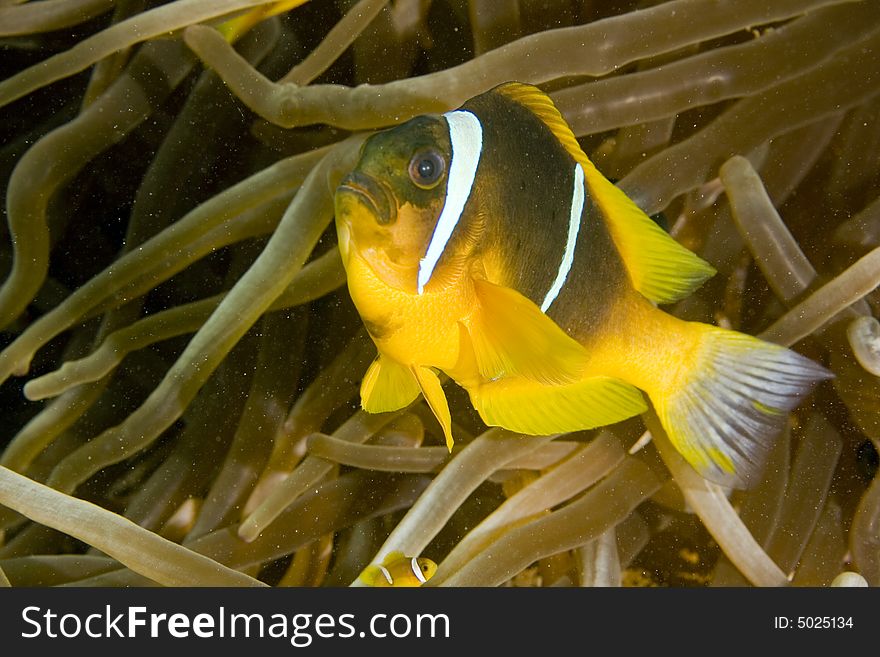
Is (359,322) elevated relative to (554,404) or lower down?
elevated

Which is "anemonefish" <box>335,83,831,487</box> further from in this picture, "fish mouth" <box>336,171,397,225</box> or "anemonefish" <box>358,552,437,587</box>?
"anemonefish" <box>358,552,437,587</box>

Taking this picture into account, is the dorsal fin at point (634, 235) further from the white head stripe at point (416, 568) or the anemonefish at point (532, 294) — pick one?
the white head stripe at point (416, 568)

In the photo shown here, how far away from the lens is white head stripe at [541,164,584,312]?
2.25 feet

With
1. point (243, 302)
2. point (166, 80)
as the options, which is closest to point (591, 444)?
point (243, 302)

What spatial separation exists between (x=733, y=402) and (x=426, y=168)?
374 mm

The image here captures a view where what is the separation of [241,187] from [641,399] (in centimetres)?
53

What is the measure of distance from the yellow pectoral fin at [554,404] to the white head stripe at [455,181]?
148 millimetres

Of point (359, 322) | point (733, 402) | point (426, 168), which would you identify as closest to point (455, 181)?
point (426, 168)

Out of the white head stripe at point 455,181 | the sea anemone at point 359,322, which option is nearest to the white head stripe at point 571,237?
the white head stripe at point 455,181

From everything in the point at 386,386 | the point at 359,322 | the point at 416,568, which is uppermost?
the point at 359,322

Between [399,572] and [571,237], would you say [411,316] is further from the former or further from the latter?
[399,572]

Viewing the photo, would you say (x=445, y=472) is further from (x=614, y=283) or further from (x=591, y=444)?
(x=614, y=283)

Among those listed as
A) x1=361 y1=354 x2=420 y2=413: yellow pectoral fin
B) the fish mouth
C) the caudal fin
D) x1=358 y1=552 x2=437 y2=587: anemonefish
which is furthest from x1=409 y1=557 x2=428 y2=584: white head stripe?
the fish mouth

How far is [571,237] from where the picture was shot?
69 centimetres
